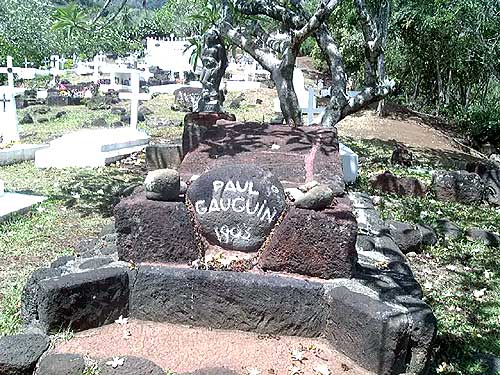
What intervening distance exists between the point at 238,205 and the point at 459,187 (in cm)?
561

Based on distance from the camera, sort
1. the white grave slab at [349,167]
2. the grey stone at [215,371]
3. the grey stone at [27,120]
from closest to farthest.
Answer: the grey stone at [215,371] < the white grave slab at [349,167] < the grey stone at [27,120]

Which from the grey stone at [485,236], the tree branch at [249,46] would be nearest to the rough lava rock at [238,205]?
the tree branch at [249,46]

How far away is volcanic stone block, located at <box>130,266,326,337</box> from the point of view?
13.1 feet

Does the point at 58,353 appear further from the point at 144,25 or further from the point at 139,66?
the point at 144,25

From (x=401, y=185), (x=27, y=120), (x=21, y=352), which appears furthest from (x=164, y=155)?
(x=27, y=120)

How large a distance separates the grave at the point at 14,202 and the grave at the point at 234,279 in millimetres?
2666

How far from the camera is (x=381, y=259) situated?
501 cm

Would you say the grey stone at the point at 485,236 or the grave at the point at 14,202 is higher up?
the grey stone at the point at 485,236

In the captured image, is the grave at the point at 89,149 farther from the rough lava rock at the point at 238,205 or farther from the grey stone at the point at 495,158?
the grey stone at the point at 495,158

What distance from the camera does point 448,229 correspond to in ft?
23.6

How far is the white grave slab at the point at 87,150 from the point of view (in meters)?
9.84

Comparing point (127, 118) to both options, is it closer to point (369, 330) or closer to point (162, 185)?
point (162, 185)

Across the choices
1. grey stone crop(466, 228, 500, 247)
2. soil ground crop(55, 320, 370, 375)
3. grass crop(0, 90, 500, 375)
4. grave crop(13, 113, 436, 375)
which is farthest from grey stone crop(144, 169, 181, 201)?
grey stone crop(466, 228, 500, 247)

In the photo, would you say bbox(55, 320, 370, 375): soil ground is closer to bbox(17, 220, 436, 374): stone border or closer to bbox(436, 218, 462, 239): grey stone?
bbox(17, 220, 436, 374): stone border
